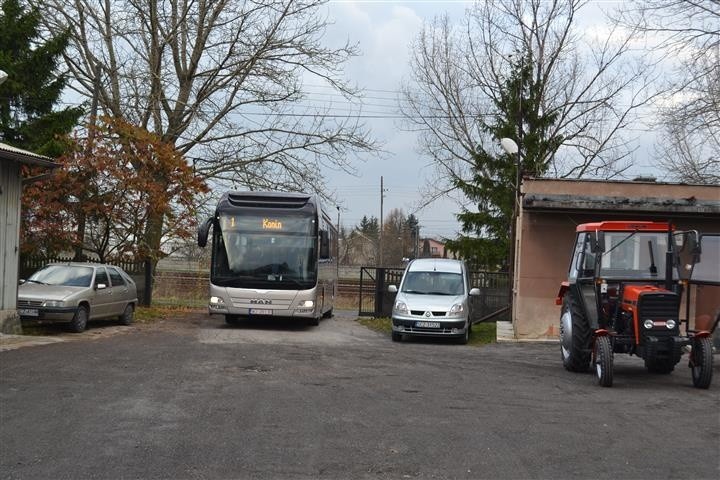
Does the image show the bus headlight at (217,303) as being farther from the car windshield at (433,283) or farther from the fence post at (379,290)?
the fence post at (379,290)

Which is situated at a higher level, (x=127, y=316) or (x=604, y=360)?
(x=604, y=360)

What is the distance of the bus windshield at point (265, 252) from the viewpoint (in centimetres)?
1995

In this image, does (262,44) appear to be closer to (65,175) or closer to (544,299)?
(65,175)

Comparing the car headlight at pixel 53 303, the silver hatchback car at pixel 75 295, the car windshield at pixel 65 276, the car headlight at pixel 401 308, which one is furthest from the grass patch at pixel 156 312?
the car headlight at pixel 401 308

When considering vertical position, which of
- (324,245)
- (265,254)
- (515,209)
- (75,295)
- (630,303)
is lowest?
(75,295)

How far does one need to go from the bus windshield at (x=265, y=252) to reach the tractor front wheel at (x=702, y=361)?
10.7 meters

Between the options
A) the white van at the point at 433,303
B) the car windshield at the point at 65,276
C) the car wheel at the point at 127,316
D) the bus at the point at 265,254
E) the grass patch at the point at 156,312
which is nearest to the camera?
the car windshield at the point at 65,276

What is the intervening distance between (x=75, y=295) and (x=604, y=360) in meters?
11.8

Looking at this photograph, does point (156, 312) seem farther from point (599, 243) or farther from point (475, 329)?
point (599, 243)

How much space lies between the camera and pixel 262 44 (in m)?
30.6

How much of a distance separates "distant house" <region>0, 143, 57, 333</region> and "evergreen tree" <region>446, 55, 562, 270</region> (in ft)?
64.0

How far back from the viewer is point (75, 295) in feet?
57.8

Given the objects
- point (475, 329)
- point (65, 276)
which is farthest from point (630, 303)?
point (65, 276)

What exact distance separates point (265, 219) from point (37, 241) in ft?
28.7
